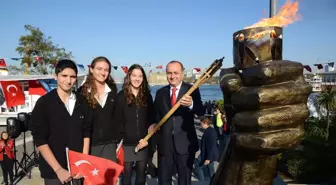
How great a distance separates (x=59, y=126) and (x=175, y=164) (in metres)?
1.77

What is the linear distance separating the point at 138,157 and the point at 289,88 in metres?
3.18

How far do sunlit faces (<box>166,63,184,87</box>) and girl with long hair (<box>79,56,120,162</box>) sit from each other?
31.1 inches

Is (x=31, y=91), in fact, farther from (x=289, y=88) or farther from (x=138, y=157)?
(x=289, y=88)

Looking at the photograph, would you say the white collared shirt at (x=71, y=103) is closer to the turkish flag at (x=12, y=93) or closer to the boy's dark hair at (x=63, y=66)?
the boy's dark hair at (x=63, y=66)

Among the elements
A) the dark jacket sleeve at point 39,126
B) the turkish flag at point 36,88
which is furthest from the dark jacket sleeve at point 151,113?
the turkish flag at point 36,88

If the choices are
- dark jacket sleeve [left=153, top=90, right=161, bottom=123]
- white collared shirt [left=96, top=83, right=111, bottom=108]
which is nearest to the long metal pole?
dark jacket sleeve [left=153, top=90, right=161, bottom=123]

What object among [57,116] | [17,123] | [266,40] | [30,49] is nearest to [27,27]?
[30,49]

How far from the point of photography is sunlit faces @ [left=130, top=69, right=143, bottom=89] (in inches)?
160

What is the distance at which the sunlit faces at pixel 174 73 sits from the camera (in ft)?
12.8

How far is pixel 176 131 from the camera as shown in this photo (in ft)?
13.1

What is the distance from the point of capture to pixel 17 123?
7.36m

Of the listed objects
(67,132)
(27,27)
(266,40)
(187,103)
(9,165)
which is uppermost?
(27,27)

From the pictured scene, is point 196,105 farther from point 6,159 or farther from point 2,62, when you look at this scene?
point 2,62

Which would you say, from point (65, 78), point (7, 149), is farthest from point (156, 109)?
point (7, 149)
